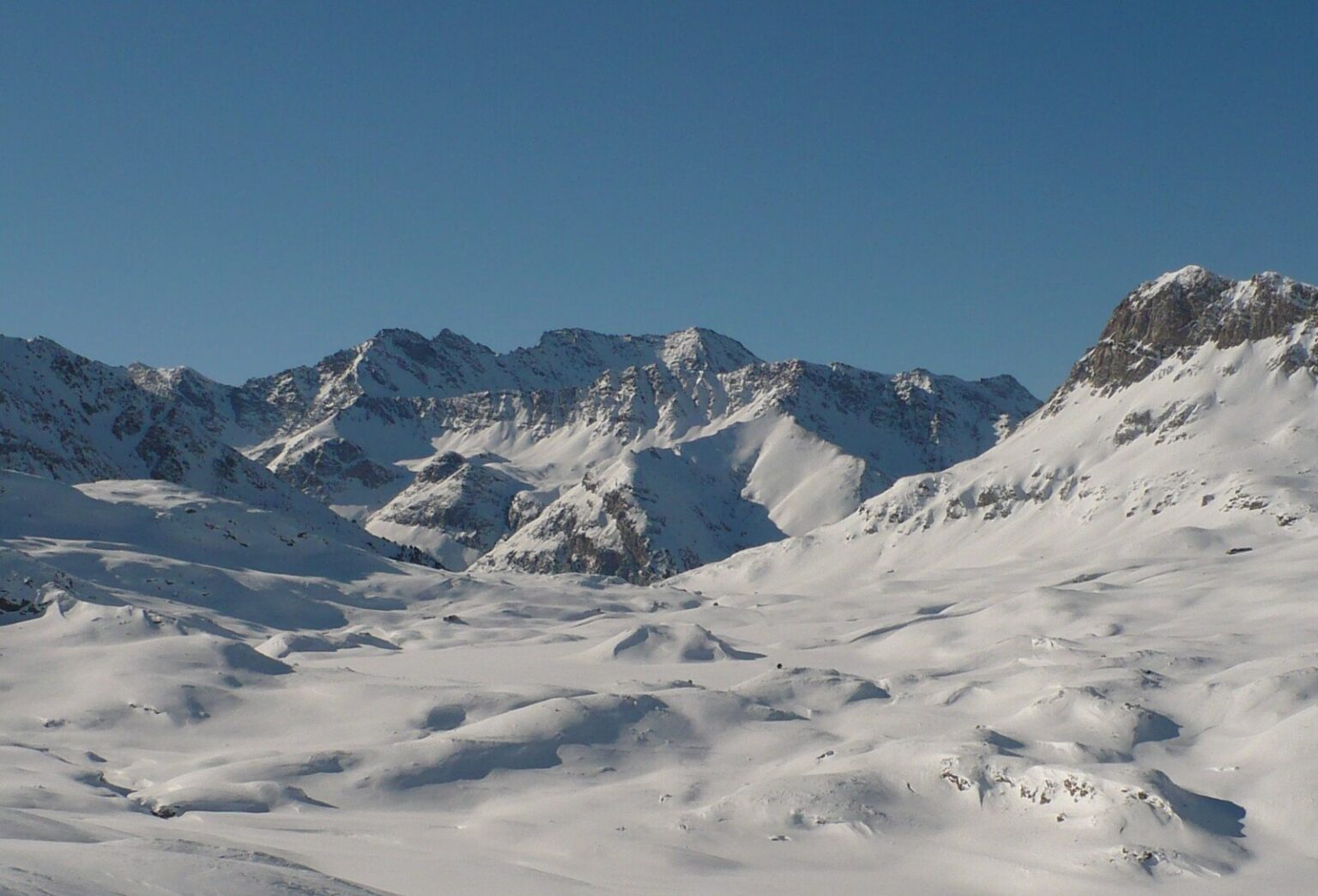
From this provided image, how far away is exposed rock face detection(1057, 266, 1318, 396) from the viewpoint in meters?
166

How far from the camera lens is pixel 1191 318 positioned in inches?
7156

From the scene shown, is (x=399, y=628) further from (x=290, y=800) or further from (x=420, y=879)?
(x=420, y=879)

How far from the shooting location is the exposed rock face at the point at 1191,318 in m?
166

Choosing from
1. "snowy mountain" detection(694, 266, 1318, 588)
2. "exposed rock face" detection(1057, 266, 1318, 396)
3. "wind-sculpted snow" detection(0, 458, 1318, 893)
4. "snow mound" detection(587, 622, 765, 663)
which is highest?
"exposed rock face" detection(1057, 266, 1318, 396)

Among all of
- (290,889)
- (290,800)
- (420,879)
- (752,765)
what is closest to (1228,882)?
(752,765)

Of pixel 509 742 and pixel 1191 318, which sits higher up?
pixel 1191 318

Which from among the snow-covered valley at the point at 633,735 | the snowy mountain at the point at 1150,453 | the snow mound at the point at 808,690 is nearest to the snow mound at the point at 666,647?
the snow-covered valley at the point at 633,735

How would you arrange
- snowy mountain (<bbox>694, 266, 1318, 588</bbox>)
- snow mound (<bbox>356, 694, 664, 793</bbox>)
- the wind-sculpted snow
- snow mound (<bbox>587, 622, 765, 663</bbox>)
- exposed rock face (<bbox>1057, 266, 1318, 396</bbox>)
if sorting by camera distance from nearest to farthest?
the wind-sculpted snow < snow mound (<bbox>356, 694, 664, 793</bbox>) < snow mound (<bbox>587, 622, 765, 663</bbox>) < snowy mountain (<bbox>694, 266, 1318, 588</bbox>) < exposed rock face (<bbox>1057, 266, 1318, 396</bbox>)

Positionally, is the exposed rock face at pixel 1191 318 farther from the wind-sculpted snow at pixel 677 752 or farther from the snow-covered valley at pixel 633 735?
the wind-sculpted snow at pixel 677 752

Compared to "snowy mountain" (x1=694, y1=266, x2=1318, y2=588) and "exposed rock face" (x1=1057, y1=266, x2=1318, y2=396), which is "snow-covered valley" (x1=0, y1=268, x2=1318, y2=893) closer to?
"snowy mountain" (x1=694, y1=266, x2=1318, y2=588)

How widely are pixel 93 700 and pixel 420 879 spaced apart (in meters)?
27.1

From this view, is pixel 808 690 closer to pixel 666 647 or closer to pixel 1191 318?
pixel 666 647

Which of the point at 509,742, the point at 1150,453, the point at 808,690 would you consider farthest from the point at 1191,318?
the point at 509,742

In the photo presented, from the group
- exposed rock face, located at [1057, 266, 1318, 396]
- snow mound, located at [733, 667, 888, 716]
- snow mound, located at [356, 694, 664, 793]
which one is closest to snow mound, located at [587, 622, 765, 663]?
snow mound, located at [733, 667, 888, 716]
